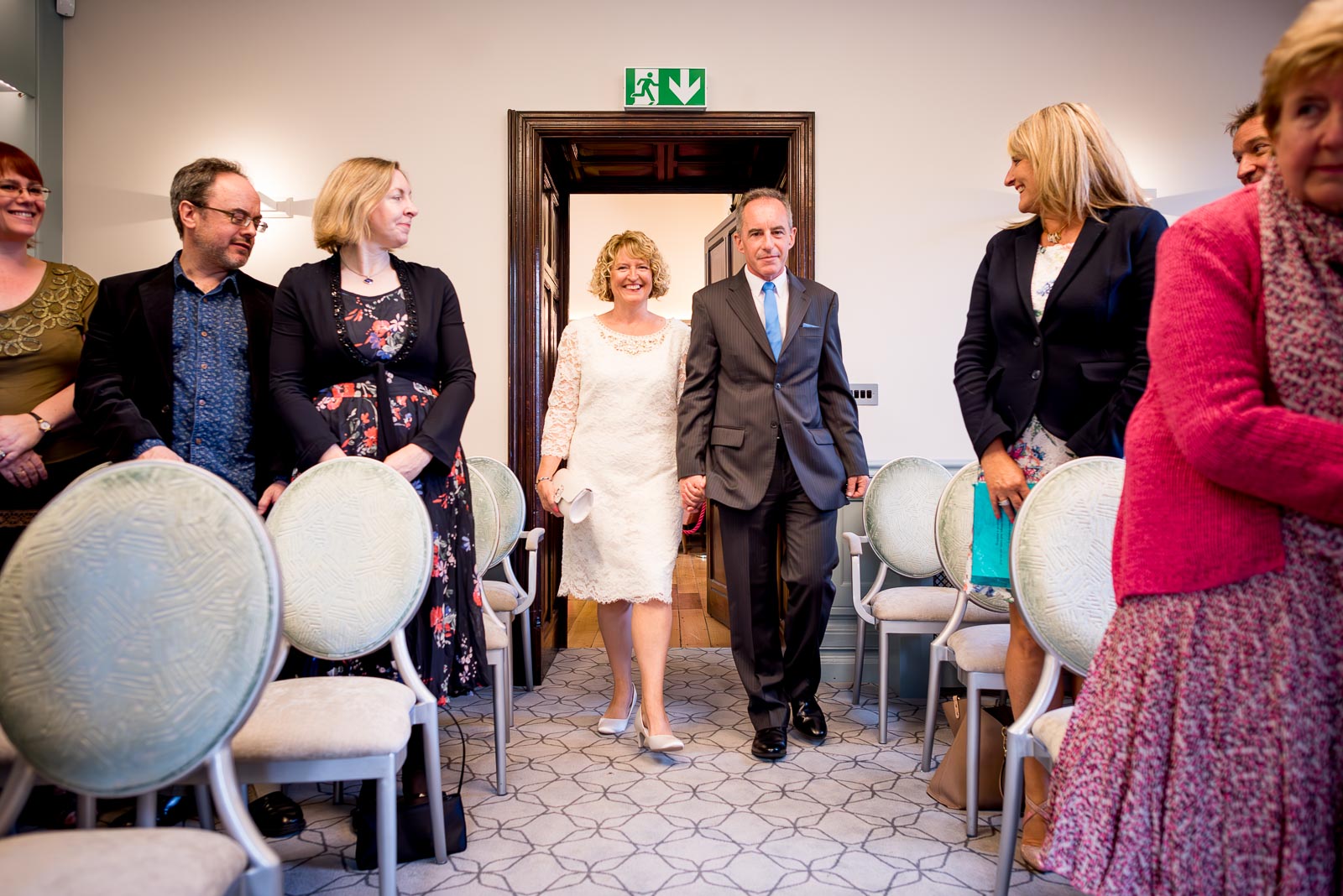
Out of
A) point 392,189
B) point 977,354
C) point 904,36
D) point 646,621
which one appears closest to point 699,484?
point 646,621

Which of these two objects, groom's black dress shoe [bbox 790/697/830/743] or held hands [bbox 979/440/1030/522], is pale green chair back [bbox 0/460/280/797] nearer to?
held hands [bbox 979/440/1030/522]

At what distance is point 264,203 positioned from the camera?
155 inches

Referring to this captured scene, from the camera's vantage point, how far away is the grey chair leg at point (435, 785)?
6.30 feet

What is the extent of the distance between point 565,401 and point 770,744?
133cm

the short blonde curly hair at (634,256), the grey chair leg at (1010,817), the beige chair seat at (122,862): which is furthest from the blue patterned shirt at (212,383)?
the grey chair leg at (1010,817)

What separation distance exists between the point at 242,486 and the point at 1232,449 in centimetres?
218

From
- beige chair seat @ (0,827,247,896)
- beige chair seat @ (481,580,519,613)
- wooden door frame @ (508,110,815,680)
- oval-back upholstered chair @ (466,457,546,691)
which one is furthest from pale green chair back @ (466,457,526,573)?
beige chair seat @ (0,827,247,896)

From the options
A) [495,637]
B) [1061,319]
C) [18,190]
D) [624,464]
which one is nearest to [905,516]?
[624,464]

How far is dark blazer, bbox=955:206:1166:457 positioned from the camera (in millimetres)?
1875

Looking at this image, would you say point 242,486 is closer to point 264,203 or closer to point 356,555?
point 356,555

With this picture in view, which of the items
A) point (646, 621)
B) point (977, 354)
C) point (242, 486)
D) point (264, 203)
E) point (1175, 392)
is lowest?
point (646, 621)

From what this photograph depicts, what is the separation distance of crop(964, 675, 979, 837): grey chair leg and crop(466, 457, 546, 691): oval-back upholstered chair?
1542mm

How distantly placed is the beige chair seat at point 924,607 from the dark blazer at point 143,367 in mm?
1907

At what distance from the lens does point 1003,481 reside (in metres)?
1.96
